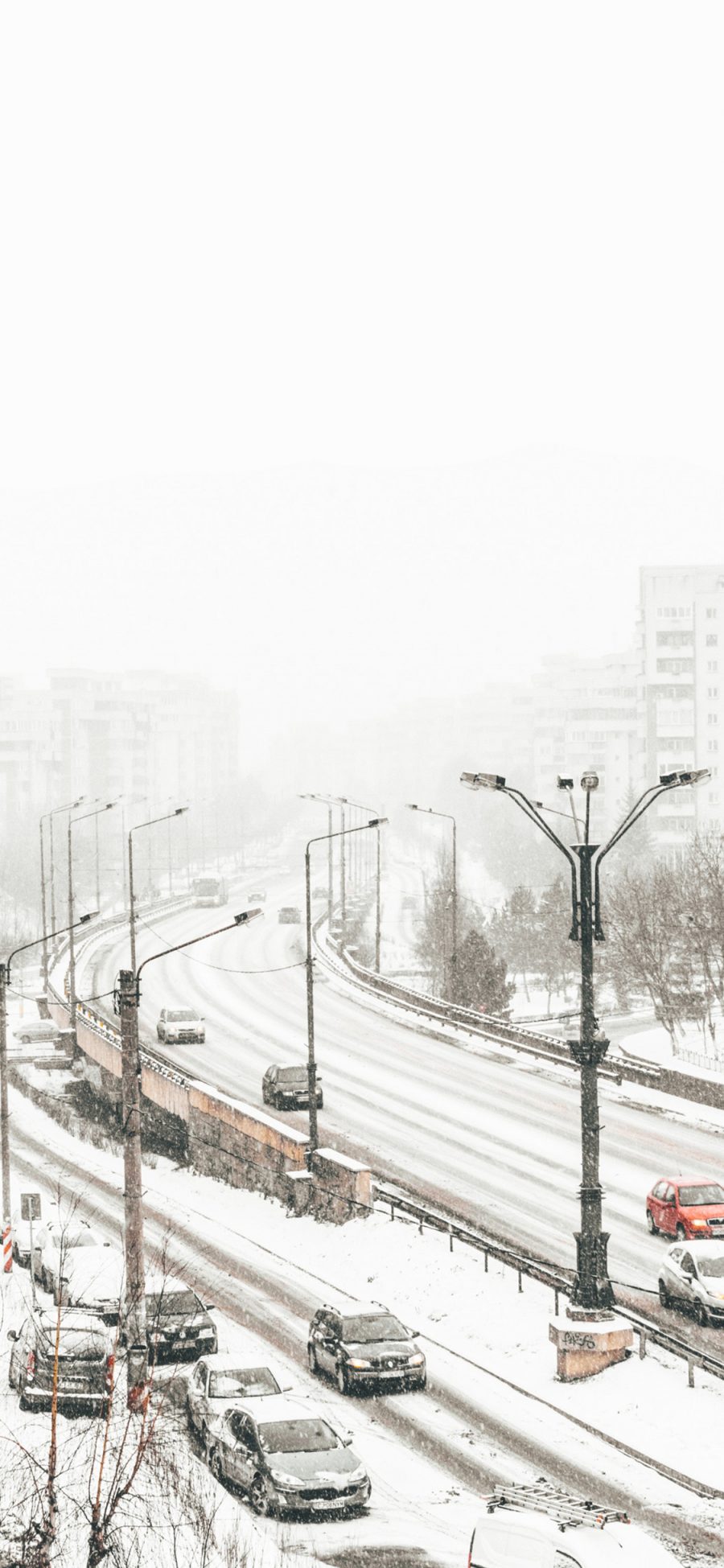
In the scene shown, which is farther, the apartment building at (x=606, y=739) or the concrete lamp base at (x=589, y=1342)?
the apartment building at (x=606, y=739)

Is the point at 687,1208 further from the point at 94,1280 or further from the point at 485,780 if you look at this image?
the point at 485,780

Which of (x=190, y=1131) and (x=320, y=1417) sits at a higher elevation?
(x=320, y=1417)

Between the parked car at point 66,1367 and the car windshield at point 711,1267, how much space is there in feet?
29.0

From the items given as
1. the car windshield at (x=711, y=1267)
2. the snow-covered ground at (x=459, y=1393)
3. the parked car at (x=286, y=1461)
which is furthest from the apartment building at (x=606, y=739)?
the parked car at (x=286, y=1461)

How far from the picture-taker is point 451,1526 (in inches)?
714

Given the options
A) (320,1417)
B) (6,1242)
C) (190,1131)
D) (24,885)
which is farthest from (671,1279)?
(24,885)

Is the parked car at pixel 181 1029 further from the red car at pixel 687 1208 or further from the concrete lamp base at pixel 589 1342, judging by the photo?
the concrete lamp base at pixel 589 1342

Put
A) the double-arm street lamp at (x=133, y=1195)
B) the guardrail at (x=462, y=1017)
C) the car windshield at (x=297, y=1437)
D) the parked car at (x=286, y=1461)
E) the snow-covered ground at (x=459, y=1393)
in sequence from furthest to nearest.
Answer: the guardrail at (x=462, y=1017), the double-arm street lamp at (x=133, y=1195), the car windshield at (x=297, y=1437), the snow-covered ground at (x=459, y=1393), the parked car at (x=286, y=1461)

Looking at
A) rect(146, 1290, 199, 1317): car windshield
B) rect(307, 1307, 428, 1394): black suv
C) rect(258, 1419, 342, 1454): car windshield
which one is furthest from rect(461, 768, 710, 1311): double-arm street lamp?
rect(146, 1290, 199, 1317): car windshield

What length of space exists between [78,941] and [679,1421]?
234 ft

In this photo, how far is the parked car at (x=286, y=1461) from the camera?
18219 millimetres

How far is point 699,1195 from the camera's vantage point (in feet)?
96.2

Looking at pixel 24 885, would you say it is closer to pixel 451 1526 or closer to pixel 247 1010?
pixel 247 1010

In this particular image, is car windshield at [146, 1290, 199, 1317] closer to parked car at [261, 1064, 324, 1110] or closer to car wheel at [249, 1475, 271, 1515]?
car wheel at [249, 1475, 271, 1515]
